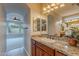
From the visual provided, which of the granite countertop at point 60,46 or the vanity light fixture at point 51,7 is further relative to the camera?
the vanity light fixture at point 51,7

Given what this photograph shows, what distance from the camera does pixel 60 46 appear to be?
1620 mm

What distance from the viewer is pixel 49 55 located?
5.50 ft

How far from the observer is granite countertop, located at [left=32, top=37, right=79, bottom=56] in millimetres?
1465

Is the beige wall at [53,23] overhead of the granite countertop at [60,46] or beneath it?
overhead

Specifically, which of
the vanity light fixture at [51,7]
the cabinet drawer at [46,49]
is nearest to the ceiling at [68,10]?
the vanity light fixture at [51,7]

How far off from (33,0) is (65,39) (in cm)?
67

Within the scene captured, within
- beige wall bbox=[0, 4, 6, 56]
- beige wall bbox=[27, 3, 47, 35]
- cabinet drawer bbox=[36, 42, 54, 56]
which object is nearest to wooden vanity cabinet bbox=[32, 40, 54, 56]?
cabinet drawer bbox=[36, 42, 54, 56]

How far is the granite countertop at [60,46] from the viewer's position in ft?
4.81

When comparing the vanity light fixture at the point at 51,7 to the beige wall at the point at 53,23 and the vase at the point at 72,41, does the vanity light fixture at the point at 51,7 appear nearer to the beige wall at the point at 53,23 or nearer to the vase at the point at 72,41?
the beige wall at the point at 53,23

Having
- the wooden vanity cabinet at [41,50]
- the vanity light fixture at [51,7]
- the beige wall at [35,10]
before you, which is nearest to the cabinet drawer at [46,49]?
the wooden vanity cabinet at [41,50]

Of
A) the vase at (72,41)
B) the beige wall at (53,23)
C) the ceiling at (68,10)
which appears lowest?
the vase at (72,41)

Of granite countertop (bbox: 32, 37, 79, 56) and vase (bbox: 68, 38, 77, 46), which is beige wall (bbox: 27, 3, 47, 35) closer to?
granite countertop (bbox: 32, 37, 79, 56)

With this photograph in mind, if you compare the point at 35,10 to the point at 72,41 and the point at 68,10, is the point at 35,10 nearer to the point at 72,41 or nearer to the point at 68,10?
the point at 68,10

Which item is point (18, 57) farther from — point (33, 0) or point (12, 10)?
point (33, 0)
